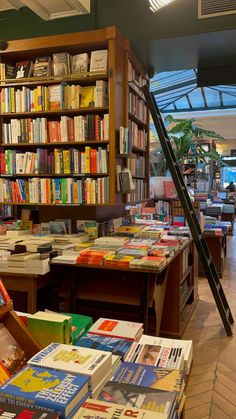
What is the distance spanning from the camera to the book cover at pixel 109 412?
0.99 m

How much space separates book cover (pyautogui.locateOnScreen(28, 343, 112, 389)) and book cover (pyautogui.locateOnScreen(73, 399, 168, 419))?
9cm

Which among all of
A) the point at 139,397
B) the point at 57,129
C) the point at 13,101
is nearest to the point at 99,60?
the point at 57,129

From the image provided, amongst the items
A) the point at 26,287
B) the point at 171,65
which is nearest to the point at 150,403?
the point at 26,287

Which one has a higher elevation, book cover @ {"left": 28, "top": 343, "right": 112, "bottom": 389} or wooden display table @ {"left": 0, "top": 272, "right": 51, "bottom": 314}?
book cover @ {"left": 28, "top": 343, "right": 112, "bottom": 389}

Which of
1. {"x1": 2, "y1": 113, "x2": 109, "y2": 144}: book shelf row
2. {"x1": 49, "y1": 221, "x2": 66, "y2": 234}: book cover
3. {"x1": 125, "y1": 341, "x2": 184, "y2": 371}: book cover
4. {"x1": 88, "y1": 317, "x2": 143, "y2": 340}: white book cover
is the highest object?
{"x1": 2, "y1": 113, "x2": 109, "y2": 144}: book shelf row

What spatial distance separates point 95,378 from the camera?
1150 mm

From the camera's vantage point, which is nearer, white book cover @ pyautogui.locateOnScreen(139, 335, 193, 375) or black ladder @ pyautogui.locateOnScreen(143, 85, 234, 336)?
white book cover @ pyautogui.locateOnScreen(139, 335, 193, 375)

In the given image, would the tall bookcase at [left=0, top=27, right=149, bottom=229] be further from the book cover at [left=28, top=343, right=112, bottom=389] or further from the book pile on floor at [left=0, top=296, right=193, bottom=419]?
the book cover at [left=28, top=343, right=112, bottom=389]

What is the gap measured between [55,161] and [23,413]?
293cm

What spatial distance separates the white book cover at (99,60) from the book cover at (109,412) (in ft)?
10.2

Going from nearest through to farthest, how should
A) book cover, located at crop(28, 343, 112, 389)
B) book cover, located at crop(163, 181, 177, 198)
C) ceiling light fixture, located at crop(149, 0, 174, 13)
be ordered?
book cover, located at crop(28, 343, 112, 389)
ceiling light fixture, located at crop(149, 0, 174, 13)
book cover, located at crop(163, 181, 177, 198)

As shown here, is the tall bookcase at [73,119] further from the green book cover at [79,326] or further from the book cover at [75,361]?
the book cover at [75,361]

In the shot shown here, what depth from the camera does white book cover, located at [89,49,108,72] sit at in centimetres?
350

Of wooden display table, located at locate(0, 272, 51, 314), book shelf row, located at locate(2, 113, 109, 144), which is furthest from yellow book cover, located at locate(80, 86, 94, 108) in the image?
wooden display table, located at locate(0, 272, 51, 314)
